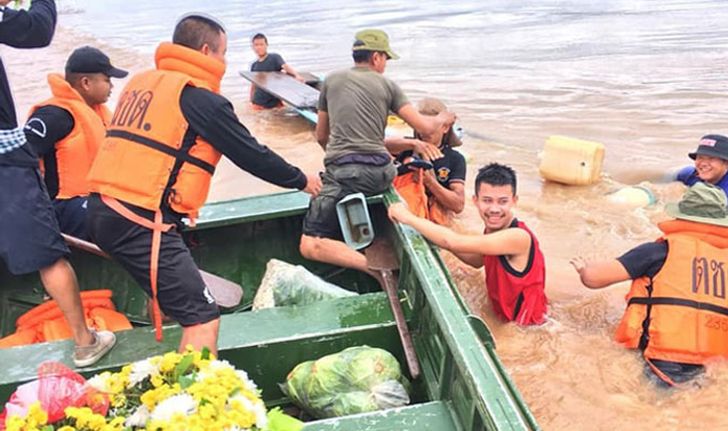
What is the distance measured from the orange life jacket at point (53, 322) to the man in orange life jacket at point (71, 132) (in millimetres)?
411

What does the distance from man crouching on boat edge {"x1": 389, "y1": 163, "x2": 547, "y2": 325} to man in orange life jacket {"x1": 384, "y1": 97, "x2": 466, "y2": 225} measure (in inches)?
34.9

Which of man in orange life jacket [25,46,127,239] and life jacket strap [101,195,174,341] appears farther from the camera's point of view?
man in orange life jacket [25,46,127,239]

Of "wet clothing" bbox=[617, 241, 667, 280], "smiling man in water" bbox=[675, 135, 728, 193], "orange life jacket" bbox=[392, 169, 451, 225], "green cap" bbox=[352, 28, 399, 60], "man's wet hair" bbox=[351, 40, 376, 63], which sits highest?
"green cap" bbox=[352, 28, 399, 60]

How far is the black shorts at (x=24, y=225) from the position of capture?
2693 mm

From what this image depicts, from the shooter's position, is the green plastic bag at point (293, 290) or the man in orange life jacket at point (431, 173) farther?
the man in orange life jacket at point (431, 173)

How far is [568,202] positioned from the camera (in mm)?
6719

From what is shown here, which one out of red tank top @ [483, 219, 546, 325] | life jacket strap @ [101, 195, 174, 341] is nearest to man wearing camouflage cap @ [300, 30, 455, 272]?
red tank top @ [483, 219, 546, 325]

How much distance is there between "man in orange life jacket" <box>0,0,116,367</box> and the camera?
8.82ft

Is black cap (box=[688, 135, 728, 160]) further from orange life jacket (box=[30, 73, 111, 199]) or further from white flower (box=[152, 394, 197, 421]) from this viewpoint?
white flower (box=[152, 394, 197, 421])

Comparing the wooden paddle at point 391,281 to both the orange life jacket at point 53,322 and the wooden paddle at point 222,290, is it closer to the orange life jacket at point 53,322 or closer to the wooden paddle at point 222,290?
the wooden paddle at point 222,290

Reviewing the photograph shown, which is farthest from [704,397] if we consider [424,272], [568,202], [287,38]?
[287,38]

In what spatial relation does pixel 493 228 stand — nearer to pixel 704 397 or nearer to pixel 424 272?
pixel 424 272

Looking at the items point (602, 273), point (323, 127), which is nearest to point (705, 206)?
point (602, 273)

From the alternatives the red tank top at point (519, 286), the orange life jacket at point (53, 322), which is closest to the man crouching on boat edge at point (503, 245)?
the red tank top at point (519, 286)
